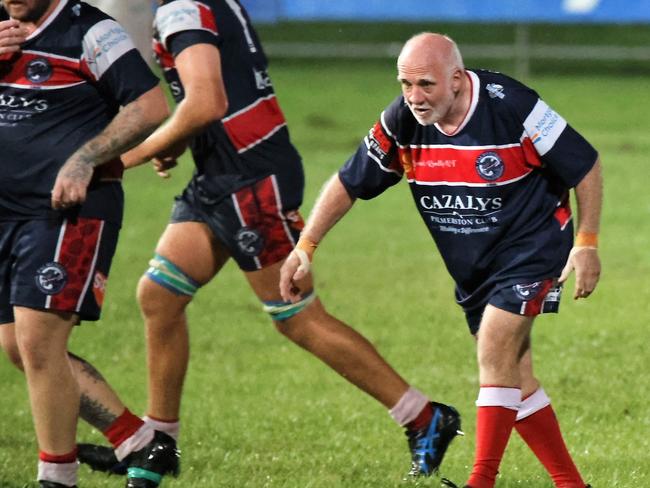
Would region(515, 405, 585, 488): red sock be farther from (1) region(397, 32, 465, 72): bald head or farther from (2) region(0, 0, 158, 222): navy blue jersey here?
(2) region(0, 0, 158, 222): navy blue jersey

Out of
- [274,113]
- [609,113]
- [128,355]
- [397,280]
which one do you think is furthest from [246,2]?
[274,113]

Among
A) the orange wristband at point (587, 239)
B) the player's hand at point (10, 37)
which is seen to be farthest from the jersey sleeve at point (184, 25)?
the orange wristband at point (587, 239)

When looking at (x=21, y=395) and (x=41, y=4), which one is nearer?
(x=41, y=4)

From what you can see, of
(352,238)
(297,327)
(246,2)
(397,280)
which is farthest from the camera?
(246,2)

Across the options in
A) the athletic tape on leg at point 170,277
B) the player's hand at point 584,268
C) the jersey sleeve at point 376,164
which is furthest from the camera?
the athletic tape on leg at point 170,277

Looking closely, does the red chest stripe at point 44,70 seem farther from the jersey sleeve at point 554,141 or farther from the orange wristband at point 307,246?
the jersey sleeve at point 554,141

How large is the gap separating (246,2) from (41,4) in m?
24.8

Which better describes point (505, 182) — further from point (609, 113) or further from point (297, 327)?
point (609, 113)

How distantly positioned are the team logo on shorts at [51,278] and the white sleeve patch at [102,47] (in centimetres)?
79

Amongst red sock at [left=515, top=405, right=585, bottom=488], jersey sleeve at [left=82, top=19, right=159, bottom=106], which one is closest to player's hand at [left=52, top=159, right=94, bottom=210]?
jersey sleeve at [left=82, top=19, right=159, bottom=106]

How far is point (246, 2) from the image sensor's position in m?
30.8

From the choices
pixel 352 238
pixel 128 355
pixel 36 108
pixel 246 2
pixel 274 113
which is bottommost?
pixel 246 2

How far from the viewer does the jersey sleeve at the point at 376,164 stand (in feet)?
20.9

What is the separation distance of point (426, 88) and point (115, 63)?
1.23 metres
